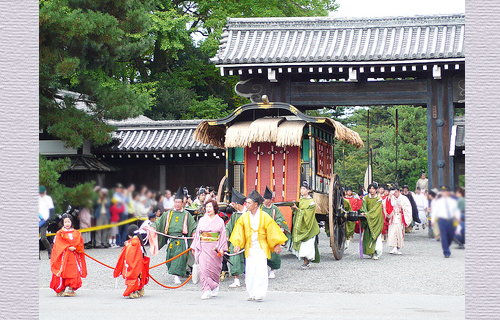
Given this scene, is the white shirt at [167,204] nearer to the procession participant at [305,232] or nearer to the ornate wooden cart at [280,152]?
the ornate wooden cart at [280,152]

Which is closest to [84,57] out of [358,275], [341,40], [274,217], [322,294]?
[274,217]

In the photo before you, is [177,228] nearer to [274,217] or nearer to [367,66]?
[274,217]

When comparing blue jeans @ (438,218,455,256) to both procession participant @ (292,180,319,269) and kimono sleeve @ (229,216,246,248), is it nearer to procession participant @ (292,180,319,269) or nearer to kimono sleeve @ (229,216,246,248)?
kimono sleeve @ (229,216,246,248)

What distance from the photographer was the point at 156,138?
16.7m

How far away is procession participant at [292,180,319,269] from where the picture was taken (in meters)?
10.1

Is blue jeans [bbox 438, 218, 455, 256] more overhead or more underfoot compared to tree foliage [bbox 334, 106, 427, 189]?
more underfoot

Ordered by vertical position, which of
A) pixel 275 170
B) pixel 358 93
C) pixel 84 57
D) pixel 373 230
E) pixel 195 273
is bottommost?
pixel 195 273

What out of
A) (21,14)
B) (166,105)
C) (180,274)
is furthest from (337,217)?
(166,105)

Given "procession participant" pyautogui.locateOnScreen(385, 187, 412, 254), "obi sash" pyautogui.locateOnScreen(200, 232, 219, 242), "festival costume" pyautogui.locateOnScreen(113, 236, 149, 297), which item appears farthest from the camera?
"procession participant" pyautogui.locateOnScreen(385, 187, 412, 254)

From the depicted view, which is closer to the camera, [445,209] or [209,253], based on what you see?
[445,209]

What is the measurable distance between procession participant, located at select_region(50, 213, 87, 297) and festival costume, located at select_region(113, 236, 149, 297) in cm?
51

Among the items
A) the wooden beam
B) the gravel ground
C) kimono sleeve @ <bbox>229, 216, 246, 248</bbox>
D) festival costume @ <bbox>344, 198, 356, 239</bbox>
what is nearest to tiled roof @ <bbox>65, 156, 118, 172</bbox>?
the gravel ground

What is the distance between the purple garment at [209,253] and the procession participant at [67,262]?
1.47 meters

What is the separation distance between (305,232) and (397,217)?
244 cm
